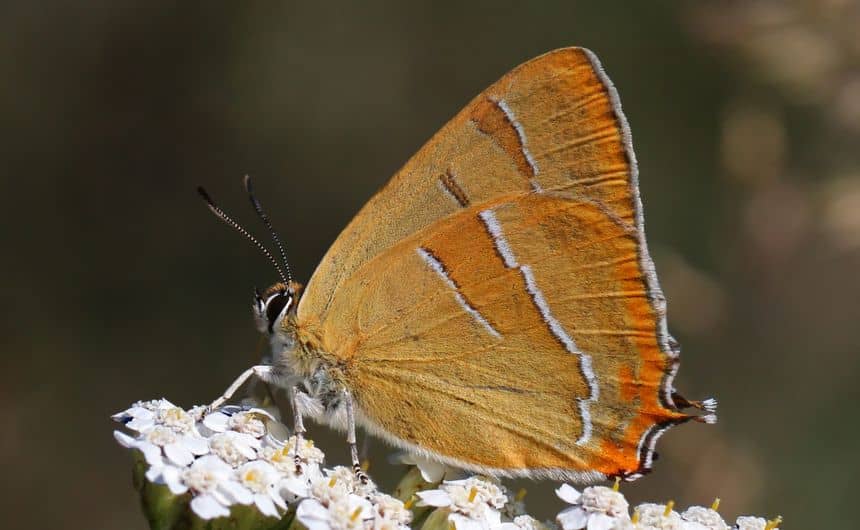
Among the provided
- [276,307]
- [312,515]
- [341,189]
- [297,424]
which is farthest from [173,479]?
[341,189]

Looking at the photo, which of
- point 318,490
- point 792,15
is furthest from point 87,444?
point 792,15

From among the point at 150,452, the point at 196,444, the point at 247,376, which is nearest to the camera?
the point at 150,452

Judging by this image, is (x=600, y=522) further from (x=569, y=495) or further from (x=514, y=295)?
(x=514, y=295)

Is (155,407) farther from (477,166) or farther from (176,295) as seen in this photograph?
(176,295)

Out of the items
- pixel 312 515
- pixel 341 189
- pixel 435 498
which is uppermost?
pixel 312 515

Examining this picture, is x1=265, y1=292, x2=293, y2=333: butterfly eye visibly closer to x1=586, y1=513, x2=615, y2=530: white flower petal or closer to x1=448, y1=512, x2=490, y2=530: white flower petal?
x1=448, y1=512, x2=490, y2=530: white flower petal

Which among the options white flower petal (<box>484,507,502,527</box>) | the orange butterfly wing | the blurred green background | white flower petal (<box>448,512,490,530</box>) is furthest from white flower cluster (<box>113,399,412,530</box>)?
the blurred green background
